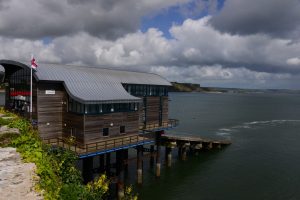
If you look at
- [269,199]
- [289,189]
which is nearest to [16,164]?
[269,199]

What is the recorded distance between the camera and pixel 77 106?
1316 inches

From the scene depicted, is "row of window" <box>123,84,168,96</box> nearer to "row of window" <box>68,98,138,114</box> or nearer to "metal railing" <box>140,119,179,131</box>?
"metal railing" <box>140,119,179,131</box>

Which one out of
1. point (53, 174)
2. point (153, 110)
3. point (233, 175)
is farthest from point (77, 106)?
point (233, 175)

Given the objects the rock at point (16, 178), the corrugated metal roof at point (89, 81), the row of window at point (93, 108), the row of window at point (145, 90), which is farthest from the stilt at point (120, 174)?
the rock at point (16, 178)

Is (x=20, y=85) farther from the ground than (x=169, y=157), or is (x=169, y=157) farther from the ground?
(x=20, y=85)

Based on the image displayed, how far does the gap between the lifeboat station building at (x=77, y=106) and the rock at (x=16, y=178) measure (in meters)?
11.4

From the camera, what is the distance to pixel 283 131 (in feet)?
276

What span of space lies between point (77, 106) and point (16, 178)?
17775mm

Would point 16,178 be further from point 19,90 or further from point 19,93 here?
point 19,90

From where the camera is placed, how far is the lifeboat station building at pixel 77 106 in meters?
32.9

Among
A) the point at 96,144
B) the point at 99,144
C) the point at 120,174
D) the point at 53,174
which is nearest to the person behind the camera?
the point at 53,174

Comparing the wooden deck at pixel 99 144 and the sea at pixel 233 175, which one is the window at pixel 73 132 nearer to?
the wooden deck at pixel 99 144

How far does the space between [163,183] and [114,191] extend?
7815 mm

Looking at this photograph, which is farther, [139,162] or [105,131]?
[139,162]
